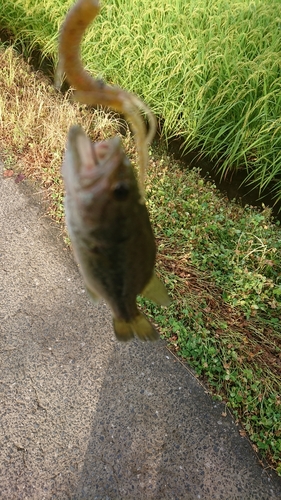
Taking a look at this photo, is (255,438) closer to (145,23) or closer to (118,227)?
(118,227)

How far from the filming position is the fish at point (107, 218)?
77 centimetres

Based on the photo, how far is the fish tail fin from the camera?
1.07 m

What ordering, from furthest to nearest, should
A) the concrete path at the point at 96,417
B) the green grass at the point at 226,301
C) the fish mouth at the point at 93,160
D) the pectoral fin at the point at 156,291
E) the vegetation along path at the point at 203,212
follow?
the vegetation along path at the point at 203,212
the green grass at the point at 226,301
the concrete path at the point at 96,417
the pectoral fin at the point at 156,291
the fish mouth at the point at 93,160

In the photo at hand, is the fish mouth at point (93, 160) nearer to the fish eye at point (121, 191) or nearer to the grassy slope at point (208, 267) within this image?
the fish eye at point (121, 191)

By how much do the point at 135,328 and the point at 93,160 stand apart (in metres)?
0.51

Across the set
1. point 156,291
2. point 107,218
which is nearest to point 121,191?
point 107,218

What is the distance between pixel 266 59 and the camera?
3732 millimetres

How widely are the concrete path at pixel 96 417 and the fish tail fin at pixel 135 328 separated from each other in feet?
6.37

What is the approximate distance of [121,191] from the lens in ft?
2.55

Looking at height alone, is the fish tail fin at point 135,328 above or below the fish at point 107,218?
below

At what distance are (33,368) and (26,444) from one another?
1.71 feet

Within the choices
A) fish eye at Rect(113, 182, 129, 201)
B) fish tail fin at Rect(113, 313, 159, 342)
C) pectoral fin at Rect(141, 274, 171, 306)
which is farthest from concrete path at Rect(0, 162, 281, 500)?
fish eye at Rect(113, 182, 129, 201)

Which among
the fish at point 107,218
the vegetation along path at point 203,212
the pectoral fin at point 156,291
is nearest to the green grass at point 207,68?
the vegetation along path at point 203,212

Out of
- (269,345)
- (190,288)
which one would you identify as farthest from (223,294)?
(269,345)
